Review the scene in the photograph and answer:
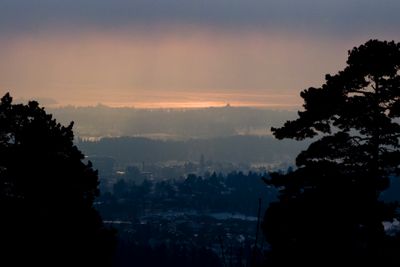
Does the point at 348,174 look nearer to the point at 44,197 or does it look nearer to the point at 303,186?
the point at 303,186

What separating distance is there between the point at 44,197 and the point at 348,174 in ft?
34.5

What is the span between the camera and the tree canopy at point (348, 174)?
18422 millimetres

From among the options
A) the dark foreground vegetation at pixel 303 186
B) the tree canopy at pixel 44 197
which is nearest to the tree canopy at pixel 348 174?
the dark foreground vegetation at pixel 303 186

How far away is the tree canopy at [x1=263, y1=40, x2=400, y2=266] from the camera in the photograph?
18.4 meters

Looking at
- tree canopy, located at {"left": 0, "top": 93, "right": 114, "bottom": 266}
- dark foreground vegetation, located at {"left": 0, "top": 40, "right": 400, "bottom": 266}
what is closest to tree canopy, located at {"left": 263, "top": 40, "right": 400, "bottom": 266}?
dark foreground vegetation, located at {"left": 0, "top": 40, "right": 400, "bottom": 266}

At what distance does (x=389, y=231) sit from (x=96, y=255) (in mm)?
117813

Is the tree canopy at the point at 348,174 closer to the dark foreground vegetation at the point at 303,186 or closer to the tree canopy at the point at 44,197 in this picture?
the dark foreground vegetation at the point at 303,186

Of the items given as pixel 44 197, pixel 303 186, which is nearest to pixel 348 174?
pixel 303 186

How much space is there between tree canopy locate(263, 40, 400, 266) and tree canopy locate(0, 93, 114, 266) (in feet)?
22.6

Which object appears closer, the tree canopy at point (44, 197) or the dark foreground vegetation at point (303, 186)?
the dark foreground vegetation at point (303, 186)

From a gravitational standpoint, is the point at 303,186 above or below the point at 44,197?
above

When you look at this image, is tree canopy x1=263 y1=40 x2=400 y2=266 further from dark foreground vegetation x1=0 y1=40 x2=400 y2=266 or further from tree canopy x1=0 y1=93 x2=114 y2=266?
tree canopy x1=0 y1=93 x2=114 y2=266

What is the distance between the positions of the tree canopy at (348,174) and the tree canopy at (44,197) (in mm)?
6897

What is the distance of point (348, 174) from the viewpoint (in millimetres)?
18688
